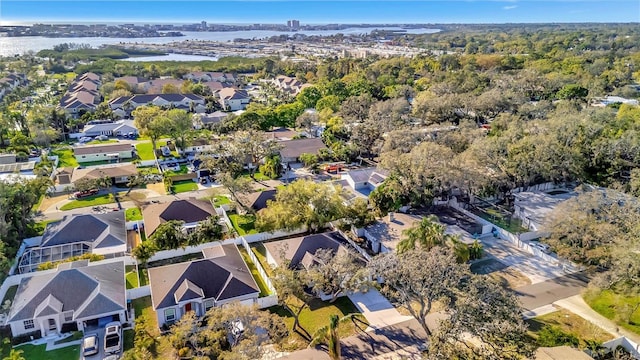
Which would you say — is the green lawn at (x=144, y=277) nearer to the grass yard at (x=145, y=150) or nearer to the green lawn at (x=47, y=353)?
the green lawn at (x=47, y=353)

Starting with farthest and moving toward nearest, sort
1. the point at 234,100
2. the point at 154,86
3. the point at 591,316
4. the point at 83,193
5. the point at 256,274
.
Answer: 1. the point at 154,86
2. the point at 234,100
3. the point at 83,193
4. the point at 256,274
5. the point at 591,316

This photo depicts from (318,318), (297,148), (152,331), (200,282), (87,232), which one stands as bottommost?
(152,331)

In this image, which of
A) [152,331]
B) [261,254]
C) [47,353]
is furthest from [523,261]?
[47,353]

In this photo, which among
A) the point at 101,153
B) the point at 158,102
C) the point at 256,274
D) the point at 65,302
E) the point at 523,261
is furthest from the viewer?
the point at 158,102

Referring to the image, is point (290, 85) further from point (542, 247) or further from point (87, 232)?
point (542, 247)

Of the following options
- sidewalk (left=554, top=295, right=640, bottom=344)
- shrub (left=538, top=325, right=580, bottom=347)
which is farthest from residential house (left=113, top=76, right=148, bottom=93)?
shrub (left=538, top=325, right=580, bottom=347)

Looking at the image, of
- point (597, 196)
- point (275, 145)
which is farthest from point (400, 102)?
point (597, 196)

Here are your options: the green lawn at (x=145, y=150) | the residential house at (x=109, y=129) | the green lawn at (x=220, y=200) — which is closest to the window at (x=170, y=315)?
the green lawn at (x=220, y=200)

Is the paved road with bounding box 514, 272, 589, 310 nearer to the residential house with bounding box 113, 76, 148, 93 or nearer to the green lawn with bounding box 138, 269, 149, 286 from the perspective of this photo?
the green lawn with bounding box 138, 269, 149, 286
